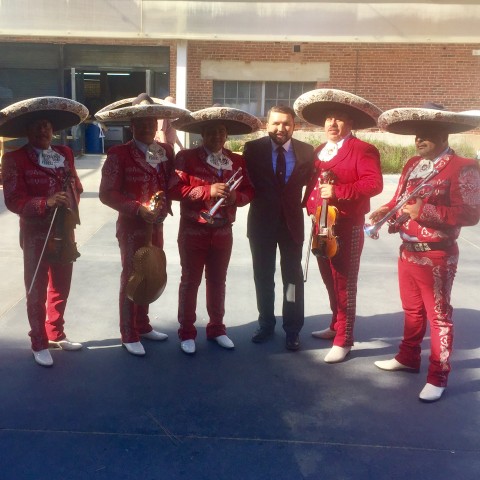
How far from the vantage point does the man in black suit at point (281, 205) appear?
440cm

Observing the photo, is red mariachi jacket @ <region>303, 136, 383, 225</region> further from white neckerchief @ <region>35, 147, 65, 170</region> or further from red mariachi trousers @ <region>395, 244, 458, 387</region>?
white neckerchief @ <region>35, 147, 65, 170</region>

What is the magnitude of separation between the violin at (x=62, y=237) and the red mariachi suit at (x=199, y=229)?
748 millimetres

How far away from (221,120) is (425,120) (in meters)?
1.45

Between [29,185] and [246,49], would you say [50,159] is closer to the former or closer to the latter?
[29,185]

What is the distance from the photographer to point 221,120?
429 cm

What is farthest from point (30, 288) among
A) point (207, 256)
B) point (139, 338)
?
point (207, 256)

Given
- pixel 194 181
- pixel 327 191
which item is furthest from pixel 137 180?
pixel 327 191

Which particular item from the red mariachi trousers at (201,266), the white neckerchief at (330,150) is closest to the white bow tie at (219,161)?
the red mariachi trousers at (201,266)

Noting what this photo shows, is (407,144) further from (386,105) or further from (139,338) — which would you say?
(139,338)

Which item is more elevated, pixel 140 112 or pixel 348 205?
pixel 140 112

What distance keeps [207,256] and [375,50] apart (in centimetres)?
1414

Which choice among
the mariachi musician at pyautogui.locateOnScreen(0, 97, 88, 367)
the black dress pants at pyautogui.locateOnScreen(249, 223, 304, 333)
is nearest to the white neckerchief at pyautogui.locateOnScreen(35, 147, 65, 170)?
the mariachi musician at pyautogui.locateOnScreen(0, 97, 88, 367)

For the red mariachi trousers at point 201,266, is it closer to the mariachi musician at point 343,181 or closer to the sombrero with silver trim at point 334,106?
the mariachi musician at point 343,181

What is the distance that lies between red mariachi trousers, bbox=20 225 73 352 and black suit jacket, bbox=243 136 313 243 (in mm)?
1545
